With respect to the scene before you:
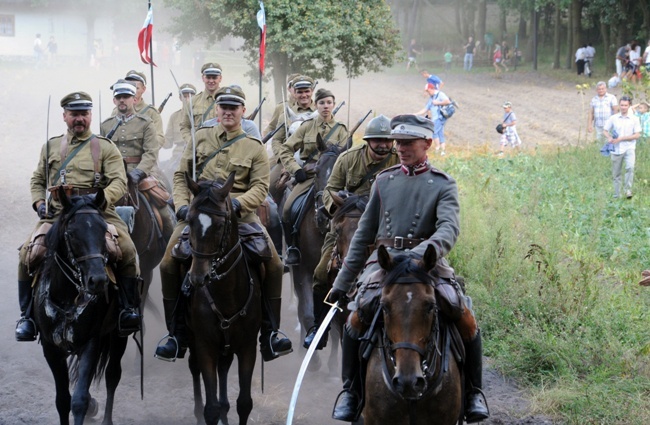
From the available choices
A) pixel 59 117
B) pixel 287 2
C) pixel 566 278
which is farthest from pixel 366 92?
pixel 566 278

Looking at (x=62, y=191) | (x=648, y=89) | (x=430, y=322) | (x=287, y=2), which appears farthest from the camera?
(x=287, y=2)

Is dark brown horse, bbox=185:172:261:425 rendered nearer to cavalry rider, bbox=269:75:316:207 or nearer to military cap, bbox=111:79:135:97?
military cap, bbox=111:79:135:97

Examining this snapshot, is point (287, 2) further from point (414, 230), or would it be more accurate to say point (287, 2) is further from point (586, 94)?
point (414, 230)

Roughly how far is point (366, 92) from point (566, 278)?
35.7 metres

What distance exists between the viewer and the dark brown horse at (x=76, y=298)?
809 cm

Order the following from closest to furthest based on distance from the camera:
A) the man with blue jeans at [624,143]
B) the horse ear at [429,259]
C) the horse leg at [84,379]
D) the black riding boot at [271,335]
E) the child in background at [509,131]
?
the horse ear at [429,259], the horse leg at [84,379], the black riding boot at [271,335], the man with blue jeans at [624,143], the child in background at [509,131]

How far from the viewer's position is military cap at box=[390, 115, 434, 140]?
6992mm

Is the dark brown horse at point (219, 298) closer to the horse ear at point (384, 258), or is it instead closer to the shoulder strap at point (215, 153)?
the shoulder strap at point (215, 153)

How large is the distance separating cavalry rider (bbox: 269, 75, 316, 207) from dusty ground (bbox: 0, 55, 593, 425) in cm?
96

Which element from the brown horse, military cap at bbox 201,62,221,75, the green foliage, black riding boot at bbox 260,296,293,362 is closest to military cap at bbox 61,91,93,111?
black riding boot at bbox 260,296,293,362

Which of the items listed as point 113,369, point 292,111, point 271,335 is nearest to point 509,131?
point 292,111

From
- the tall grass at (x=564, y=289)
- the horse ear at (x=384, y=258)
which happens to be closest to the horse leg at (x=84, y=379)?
the horse ear at (x=384, y=258)

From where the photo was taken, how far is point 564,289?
11.5 meters

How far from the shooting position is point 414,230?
6.89m
